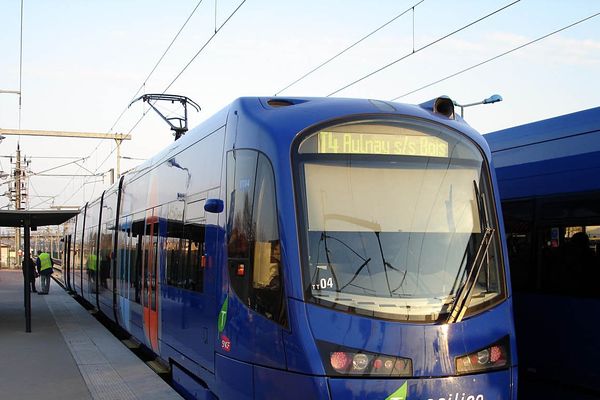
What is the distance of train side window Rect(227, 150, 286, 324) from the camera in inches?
230

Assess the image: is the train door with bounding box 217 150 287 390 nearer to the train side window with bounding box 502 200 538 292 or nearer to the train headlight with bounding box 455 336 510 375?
the train headlight with bounding box 455 336 510 375

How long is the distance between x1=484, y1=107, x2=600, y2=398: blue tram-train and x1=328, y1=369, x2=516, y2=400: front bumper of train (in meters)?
1.66

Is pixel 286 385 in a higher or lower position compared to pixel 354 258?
lower

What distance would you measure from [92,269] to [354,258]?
16482mm

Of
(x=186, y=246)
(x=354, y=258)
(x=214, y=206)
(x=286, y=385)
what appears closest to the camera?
(x=286, y=385)

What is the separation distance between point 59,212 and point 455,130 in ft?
38.4

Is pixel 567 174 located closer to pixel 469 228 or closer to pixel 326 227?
pixel 469 228

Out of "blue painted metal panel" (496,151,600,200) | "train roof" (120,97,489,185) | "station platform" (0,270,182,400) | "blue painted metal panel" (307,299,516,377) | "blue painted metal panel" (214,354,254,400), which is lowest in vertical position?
"station platform" (0,270,182,400)


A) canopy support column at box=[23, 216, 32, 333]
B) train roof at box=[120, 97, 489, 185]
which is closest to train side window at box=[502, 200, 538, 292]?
train roof at box=[120, 97, 489, 185]

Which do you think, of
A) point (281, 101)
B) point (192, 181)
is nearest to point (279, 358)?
point (281, 101)

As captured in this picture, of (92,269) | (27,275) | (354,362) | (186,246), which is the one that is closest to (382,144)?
(354,362)

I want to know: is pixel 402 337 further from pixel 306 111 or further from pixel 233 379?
pixel 306 111

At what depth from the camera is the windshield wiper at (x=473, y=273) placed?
575 centimetres

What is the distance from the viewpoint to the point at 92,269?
826 inches
